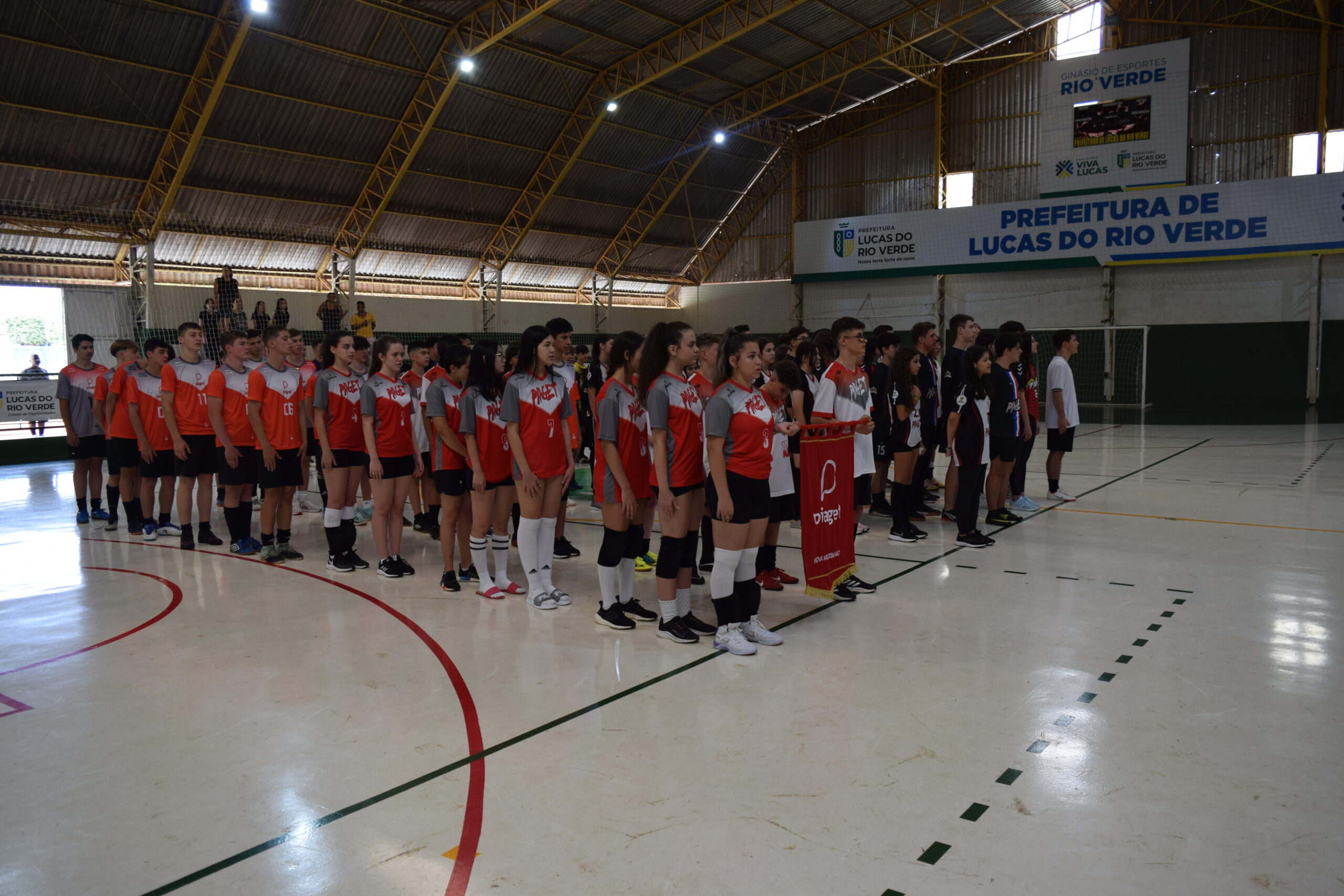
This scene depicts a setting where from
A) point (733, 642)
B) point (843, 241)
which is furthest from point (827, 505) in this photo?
point (843, 241)

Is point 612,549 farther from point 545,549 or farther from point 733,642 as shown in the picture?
point 733,642

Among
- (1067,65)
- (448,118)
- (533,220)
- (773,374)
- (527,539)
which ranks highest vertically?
(1067,65)

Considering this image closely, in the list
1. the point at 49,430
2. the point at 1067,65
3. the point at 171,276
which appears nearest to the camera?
the point at 49,430

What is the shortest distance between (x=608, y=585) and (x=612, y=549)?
208 millimetres

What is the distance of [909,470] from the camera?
288 inches

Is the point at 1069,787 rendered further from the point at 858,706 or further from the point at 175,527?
the point at 175,527

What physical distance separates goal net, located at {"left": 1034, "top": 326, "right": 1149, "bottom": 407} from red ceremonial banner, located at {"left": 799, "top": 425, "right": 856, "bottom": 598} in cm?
1800

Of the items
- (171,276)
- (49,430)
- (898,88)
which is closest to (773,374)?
(49,430)

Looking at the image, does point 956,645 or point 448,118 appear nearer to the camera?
point 956,645

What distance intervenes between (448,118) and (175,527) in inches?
571

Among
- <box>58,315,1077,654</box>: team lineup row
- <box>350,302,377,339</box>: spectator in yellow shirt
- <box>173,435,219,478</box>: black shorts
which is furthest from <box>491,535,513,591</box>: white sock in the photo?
<box>350,302,377,339</box>: spectator in yellow shirt

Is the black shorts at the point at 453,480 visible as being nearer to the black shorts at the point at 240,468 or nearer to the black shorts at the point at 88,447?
the black shorts at the point at 240,468

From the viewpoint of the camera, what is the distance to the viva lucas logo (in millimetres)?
25078

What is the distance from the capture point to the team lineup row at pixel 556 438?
466 cm
